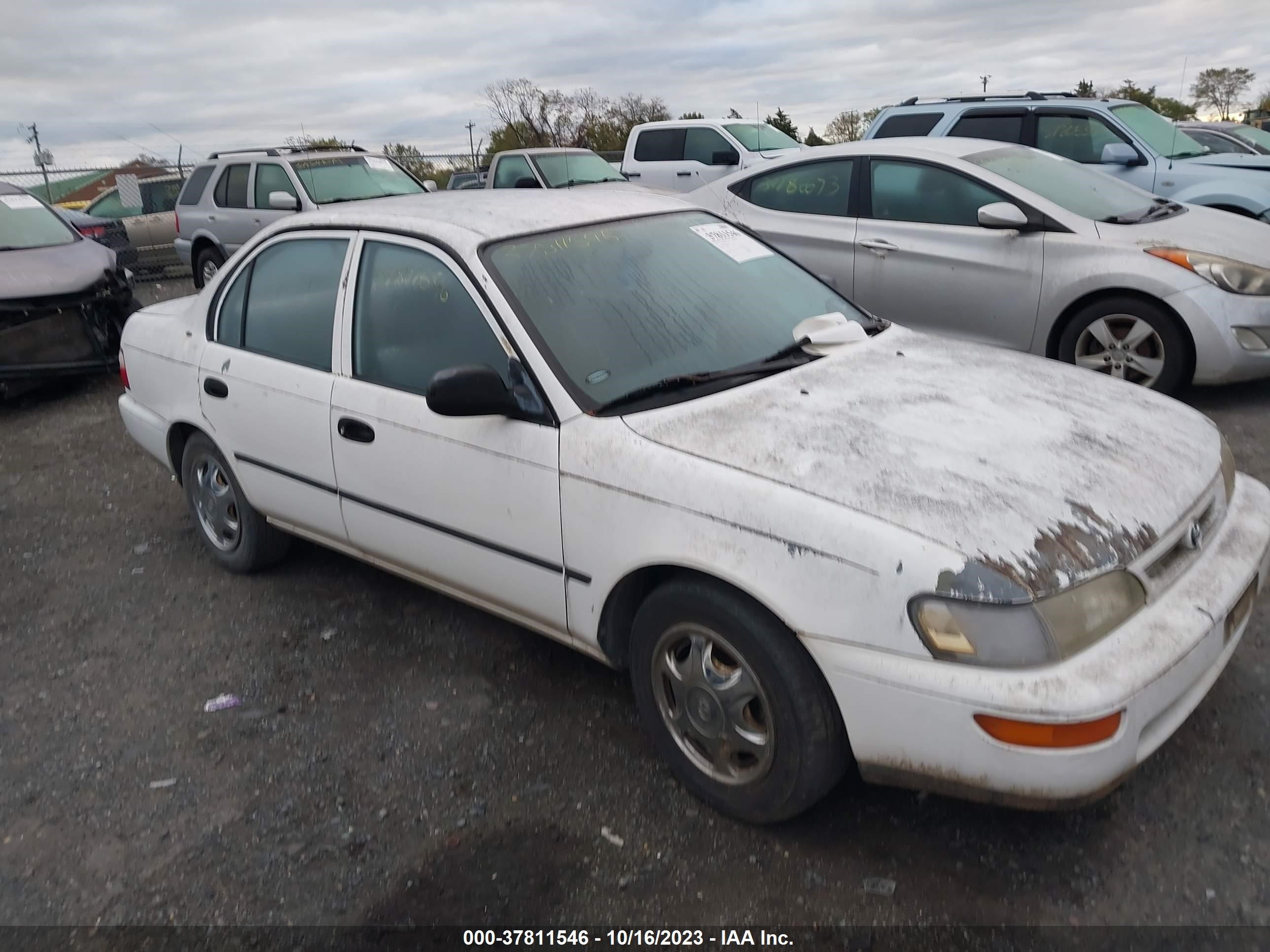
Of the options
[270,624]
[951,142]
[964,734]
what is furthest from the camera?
[951,142]

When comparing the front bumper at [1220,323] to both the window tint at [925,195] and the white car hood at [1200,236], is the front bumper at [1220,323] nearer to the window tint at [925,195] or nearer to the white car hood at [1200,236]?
the white car hood at [1200,236]

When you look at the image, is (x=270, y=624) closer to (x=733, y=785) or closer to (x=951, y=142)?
(x=733, y=785)

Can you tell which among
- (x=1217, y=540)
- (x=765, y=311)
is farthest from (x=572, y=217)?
(x=1217, y=540)

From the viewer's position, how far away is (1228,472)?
10.1 ft

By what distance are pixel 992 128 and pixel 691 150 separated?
533 centimetres

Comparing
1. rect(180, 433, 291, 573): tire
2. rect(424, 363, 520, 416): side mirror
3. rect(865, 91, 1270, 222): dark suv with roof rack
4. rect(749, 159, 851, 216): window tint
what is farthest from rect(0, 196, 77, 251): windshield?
rect(865, 91, 1270, 222): dark suv with roof rack

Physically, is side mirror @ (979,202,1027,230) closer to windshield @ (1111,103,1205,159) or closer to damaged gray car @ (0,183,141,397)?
windshield @ (1111,103,1205,159)

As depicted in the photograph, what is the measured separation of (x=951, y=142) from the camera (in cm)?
676

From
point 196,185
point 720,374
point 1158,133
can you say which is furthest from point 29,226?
point 1158,133

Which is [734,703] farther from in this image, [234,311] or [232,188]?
[232,188]

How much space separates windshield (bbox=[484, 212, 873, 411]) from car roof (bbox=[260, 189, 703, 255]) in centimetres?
6

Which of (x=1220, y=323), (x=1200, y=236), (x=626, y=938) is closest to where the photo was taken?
(x=626, y=938)

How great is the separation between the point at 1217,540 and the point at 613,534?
168 centimetres

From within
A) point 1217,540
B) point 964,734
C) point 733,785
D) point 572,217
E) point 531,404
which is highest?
point 572,217
